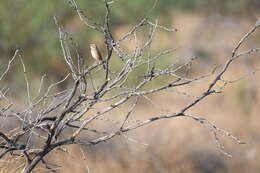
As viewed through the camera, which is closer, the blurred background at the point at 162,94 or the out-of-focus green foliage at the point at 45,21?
the blurred background at the point at 162,94

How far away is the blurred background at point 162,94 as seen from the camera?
9734 mm

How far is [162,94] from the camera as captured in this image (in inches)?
725

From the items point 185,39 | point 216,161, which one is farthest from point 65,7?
point 185,39

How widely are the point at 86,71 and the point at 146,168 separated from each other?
21.0ft

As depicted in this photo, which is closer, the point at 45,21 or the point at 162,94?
the point at 45,21

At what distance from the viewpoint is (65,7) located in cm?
1311

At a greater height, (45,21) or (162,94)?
(162,94)

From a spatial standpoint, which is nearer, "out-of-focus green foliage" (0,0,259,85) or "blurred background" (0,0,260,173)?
"blurred background" (0,0,260,173)

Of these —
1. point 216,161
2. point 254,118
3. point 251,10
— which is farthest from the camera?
point 251,10

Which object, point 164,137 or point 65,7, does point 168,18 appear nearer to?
point 65,7

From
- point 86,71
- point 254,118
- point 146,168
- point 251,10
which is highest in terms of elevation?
point 251,10

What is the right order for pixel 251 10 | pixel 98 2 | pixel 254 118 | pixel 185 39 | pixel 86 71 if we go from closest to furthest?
pixel 86 71 < pixel 98 2 < pixel 254 118 < pixel 251 10 < pixel 185 39

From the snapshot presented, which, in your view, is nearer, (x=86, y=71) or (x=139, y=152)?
(x=86, y=71)

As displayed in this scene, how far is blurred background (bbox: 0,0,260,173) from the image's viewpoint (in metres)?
9.73
